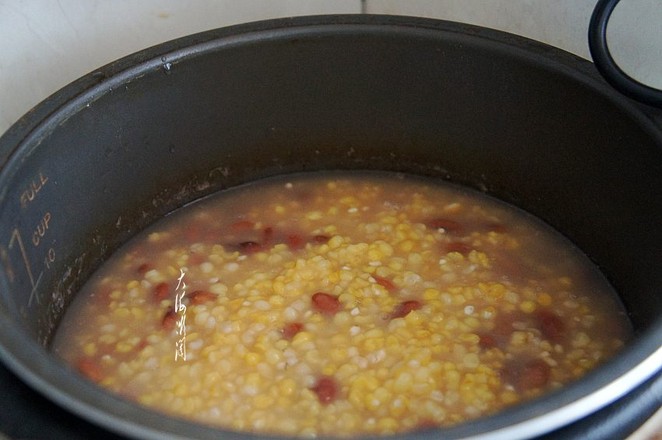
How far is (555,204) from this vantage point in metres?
1.85

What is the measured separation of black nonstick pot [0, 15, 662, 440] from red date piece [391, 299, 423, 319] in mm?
425

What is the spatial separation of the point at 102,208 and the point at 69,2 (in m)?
0.47

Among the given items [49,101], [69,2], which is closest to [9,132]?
[49,101]

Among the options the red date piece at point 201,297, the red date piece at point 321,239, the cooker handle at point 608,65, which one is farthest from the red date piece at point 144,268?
the cooker handle at point 608,65

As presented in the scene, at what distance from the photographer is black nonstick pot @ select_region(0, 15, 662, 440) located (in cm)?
157

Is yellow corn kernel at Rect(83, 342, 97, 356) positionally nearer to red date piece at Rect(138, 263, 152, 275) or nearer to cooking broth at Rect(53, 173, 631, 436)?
cooking broth at Rect(53, 173, 631, 436)

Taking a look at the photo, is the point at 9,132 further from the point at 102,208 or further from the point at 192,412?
the point at 192,412

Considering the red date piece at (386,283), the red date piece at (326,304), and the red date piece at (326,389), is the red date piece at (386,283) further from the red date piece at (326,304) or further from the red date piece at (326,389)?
the red date piece at (326,389)

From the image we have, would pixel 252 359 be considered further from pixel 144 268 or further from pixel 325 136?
pixel 325 136

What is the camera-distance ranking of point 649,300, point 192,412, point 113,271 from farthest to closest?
point 113,271
point 649,300
point 192,412

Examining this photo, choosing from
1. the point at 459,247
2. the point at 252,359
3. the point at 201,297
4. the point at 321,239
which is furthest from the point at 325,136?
the point at 252,359

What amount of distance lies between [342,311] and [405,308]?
12 cm

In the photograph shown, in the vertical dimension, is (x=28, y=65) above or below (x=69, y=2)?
below

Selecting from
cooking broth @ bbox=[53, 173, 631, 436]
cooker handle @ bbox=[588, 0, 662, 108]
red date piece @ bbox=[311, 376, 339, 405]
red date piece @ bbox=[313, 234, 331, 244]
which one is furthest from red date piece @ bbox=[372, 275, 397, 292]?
cooker handle @ bbox=[588, 0, 662, 108]
